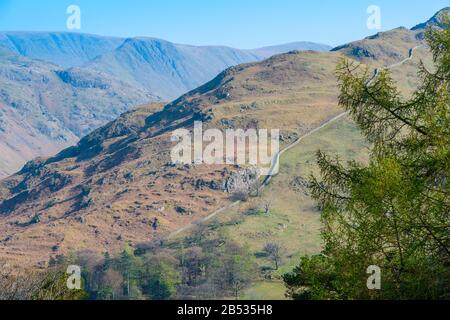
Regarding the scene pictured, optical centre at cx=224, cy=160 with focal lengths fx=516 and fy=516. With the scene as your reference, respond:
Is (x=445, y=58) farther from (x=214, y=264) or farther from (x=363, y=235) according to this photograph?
(x=214, y=264)

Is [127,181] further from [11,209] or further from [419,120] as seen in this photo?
[419,120]

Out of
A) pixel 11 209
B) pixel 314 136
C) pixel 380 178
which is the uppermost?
pixel 314 136

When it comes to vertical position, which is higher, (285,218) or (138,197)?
(138,197)

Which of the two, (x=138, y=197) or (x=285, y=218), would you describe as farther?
(x=138, y=197)

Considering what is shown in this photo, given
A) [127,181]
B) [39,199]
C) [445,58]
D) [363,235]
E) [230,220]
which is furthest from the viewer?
[39,199]

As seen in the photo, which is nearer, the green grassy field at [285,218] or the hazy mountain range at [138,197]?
the green grassy field at [285,218]

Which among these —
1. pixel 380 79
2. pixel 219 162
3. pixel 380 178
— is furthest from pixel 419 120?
pixel 219 162

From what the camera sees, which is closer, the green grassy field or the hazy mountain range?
the green grassy field
